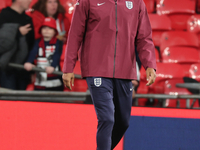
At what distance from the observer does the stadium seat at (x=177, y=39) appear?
2680 mm

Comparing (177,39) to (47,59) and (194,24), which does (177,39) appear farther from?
(47,59)

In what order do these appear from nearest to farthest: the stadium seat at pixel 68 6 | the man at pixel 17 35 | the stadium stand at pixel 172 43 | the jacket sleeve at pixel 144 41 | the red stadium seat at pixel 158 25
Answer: the jacket sleeve at pixel 144 41 < the man at pixel 17 35 < the stadium stand at pixel 172 43 < the stadium seat at pixel 68 6 < the red stadium seat at pixel 158 25

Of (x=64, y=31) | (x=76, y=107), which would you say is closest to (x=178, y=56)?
(x=64, y=31)

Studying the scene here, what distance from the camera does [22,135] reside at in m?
1.40

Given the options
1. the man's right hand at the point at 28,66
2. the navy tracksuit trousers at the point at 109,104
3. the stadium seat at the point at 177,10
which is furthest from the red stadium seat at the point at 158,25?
the navy tracksuit trousers at the point at 109,104

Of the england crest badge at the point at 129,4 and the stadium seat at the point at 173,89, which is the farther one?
the stadium seat at the point at 173,89

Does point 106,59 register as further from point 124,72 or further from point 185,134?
point 185,134

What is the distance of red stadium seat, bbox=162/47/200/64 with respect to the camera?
8.63 ft

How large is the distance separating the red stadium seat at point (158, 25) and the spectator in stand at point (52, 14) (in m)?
0.99

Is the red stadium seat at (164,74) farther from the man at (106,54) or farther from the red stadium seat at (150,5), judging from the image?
the man at (106,54)

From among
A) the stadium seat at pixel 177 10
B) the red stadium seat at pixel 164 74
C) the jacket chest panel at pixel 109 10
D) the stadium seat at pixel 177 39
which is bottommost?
the red stadium seat at pixel 164 74

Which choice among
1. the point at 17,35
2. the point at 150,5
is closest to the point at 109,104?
the point at 17,35

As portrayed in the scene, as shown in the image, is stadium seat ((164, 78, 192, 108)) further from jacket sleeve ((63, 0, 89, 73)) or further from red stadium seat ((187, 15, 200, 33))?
jacket sleeve ((63, 0, 89, 73))

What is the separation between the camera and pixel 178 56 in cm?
264
